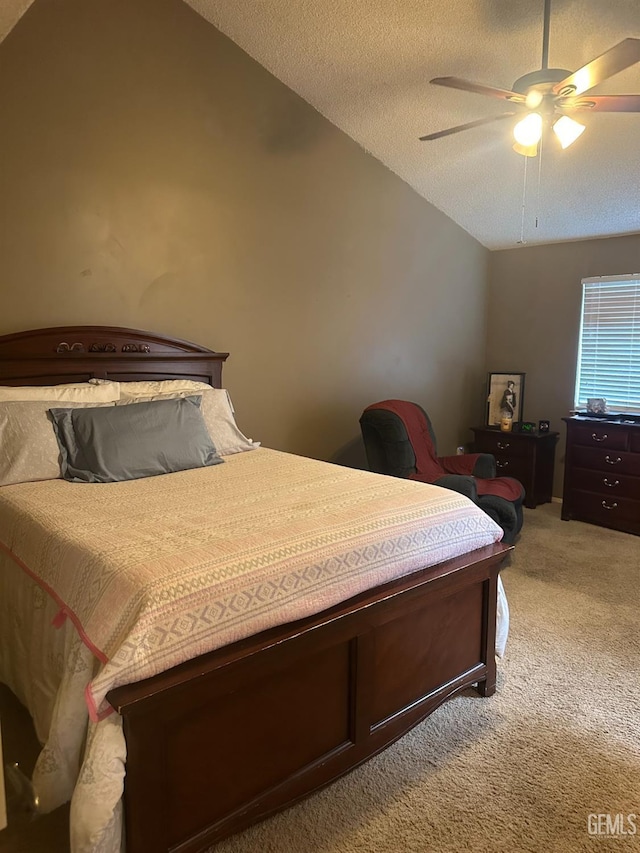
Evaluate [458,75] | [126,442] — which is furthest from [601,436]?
[126,442]

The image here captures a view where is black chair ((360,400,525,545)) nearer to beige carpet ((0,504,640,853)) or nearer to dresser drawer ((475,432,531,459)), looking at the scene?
dresser drawer ((475,432,531,459))

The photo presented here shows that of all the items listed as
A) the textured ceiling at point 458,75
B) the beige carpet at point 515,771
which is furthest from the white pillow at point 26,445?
the textured ceiling at point 458,75

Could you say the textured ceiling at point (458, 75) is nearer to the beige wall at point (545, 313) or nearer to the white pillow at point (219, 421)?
the beige wall at point (545, 313)

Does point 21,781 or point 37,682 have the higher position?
point 37,682

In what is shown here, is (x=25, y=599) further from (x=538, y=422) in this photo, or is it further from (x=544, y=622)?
(x=538, y=422)

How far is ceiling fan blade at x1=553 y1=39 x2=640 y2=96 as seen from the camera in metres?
1.94

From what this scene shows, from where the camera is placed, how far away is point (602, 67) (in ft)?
6.71

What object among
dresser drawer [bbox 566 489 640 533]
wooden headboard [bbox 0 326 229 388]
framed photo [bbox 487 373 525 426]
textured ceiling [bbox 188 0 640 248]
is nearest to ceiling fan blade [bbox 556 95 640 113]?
textured ceiling [bbox 188 0 640 248]

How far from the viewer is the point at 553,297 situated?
16.1ft

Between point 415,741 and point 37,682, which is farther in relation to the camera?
point 415,741

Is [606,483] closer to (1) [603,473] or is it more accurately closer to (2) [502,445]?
(1) [603,473]

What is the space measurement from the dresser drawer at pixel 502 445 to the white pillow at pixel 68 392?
3.09 meters

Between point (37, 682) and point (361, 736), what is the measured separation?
105 cm

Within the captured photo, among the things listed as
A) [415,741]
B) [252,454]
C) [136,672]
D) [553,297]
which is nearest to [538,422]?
[553,297]
